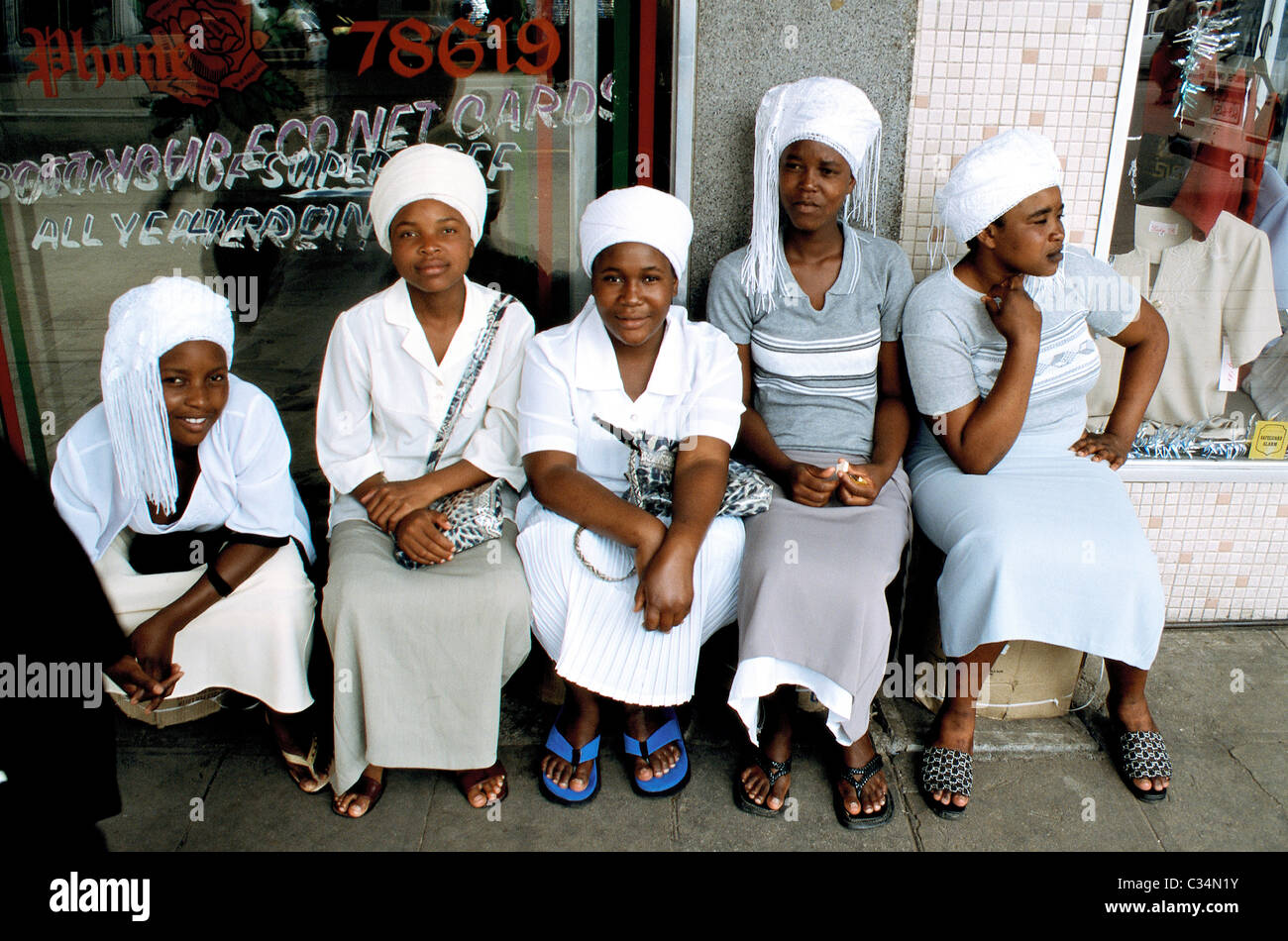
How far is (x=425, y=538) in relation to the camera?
109 inches

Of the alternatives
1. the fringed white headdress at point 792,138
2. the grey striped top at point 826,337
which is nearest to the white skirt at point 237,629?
the grey striped top at point 826,337

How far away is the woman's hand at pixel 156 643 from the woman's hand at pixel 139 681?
0.01 meters

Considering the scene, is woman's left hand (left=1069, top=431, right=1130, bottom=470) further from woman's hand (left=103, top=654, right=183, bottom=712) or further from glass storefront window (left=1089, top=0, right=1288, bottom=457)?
woman's hand (left=103, top=654, right=183, bottom=712)

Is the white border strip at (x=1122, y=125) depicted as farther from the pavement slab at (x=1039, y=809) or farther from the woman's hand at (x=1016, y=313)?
the pavement slab at (x=1039, y=809)

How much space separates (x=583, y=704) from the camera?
2910 millimetres

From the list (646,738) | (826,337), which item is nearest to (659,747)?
(646,738)

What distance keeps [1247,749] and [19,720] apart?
10.6ft

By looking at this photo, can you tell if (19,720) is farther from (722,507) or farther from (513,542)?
(722,507)

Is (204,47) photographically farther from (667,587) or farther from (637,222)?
→ (667,587)

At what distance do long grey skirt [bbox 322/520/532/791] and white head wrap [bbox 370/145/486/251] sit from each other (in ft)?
3.11

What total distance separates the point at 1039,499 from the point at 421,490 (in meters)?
1.77

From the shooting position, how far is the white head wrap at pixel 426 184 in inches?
111

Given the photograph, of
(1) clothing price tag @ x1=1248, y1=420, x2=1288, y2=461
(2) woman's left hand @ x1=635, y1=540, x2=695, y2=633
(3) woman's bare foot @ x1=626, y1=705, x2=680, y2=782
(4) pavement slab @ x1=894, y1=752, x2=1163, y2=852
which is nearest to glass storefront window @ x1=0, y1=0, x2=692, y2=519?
(2) woman's left hand @ x1=635, y1=540, x2=695, y2=633
